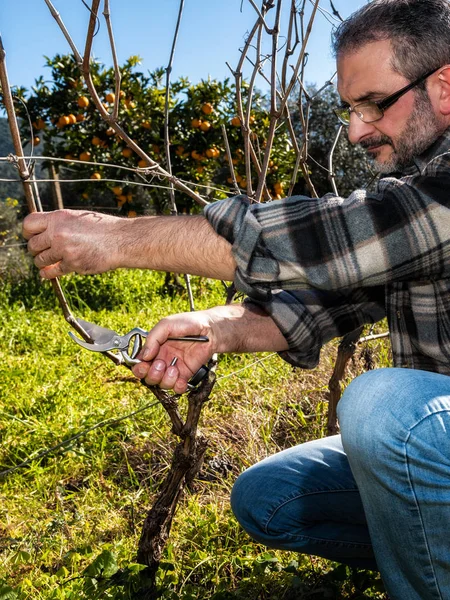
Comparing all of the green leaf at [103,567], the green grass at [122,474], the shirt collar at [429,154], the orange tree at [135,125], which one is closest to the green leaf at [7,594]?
the green grass at [122,474]

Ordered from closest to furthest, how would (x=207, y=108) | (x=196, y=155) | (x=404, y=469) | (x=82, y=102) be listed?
(x=404, y=469), (x=82, y=102), (x=207, y=108), (x=196, y=155)

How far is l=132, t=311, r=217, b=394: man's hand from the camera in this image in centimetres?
147

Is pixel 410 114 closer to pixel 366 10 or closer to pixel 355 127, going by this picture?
pixel 355 127

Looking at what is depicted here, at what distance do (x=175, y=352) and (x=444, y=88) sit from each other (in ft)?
2.93

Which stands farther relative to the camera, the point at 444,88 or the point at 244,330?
the point at 244,330

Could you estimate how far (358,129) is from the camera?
5.34 feet

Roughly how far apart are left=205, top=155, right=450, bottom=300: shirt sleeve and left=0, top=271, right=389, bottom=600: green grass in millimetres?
871

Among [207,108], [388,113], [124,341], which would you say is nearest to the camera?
[124,341]

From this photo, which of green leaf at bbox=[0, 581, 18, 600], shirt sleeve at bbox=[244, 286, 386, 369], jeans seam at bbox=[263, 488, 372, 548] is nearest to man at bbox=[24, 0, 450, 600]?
shirt sleeve at bbox=[244, 286, 386, 369]

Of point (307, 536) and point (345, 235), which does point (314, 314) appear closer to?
point (345, 235)

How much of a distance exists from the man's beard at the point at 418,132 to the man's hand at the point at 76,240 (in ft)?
2.37

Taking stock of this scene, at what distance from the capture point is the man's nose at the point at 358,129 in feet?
5.30

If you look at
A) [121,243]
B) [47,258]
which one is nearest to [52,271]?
[47,258]

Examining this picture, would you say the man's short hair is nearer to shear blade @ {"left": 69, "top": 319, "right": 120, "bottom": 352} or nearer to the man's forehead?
the man's forehead
